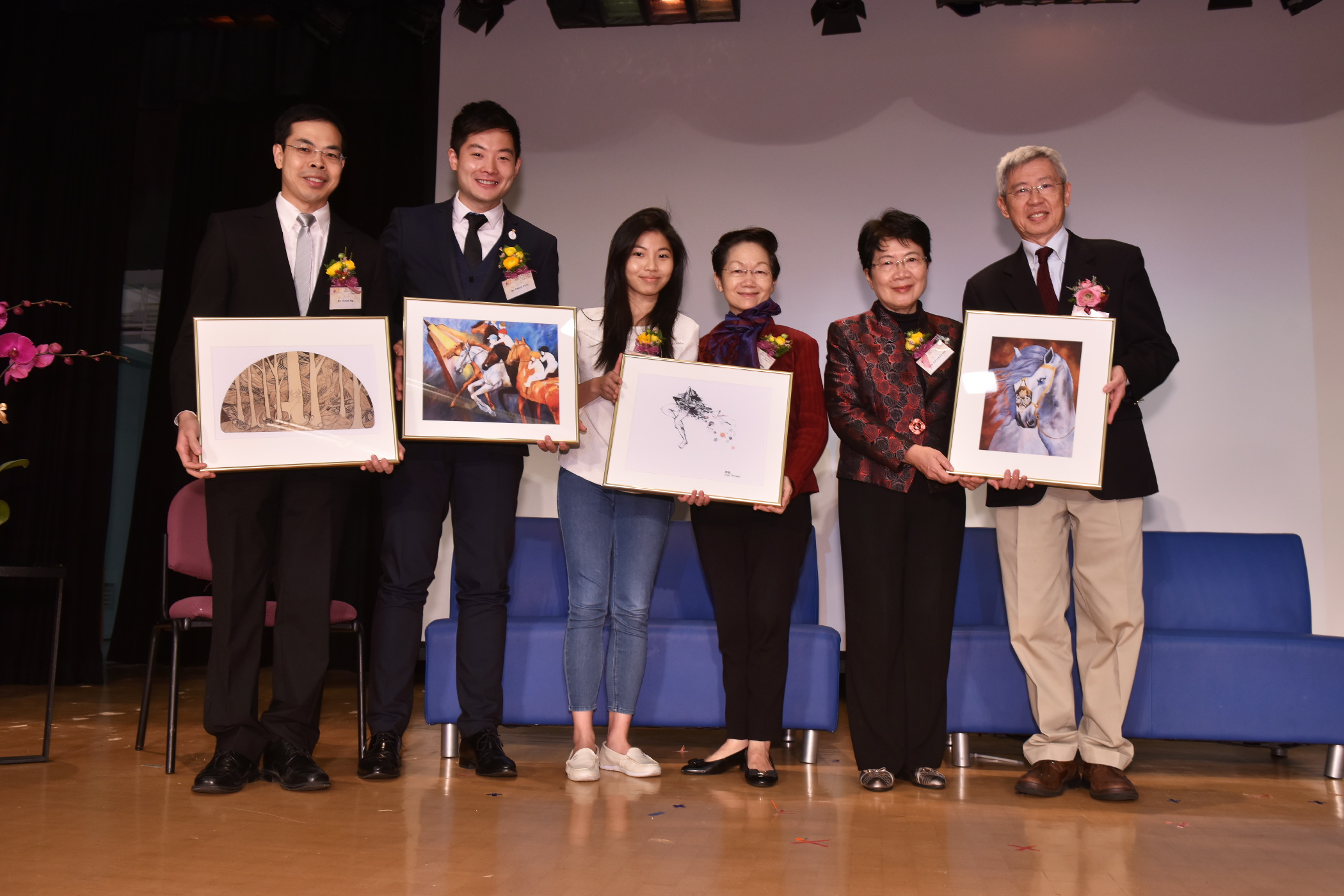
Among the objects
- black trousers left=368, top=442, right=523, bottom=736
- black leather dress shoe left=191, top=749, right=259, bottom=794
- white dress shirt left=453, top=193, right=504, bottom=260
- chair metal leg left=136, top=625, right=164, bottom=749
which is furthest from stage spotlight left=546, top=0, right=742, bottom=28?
black leather dress shoe left=191, top=749, right=259, bottom=794

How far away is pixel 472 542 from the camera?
266 centimetres

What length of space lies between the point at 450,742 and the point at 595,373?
1.19 meters

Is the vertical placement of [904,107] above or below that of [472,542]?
above

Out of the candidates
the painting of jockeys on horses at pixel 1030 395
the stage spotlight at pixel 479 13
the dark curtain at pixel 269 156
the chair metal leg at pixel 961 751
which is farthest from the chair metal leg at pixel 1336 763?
the stage spotlight at pixel 479 13

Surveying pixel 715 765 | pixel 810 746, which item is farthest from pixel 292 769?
pixel 810 746

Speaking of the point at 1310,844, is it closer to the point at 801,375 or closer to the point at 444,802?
the point at 801,375

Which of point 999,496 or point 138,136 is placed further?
point 138,136

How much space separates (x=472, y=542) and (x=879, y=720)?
119 centimetres

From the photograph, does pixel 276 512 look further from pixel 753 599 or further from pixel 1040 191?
pixel 1040 191

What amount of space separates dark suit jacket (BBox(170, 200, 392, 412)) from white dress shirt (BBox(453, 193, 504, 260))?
1.02 ft

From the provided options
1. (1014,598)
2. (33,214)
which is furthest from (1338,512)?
(33,214)

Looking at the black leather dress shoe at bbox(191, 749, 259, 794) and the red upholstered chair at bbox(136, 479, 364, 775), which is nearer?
the black leather dress shoe at bbox(191, 749, 259, 794)

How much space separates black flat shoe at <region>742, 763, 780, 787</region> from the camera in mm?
2596

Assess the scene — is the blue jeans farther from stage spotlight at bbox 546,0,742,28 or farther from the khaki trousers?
stage spotlight at bbox 546,0,742,28
